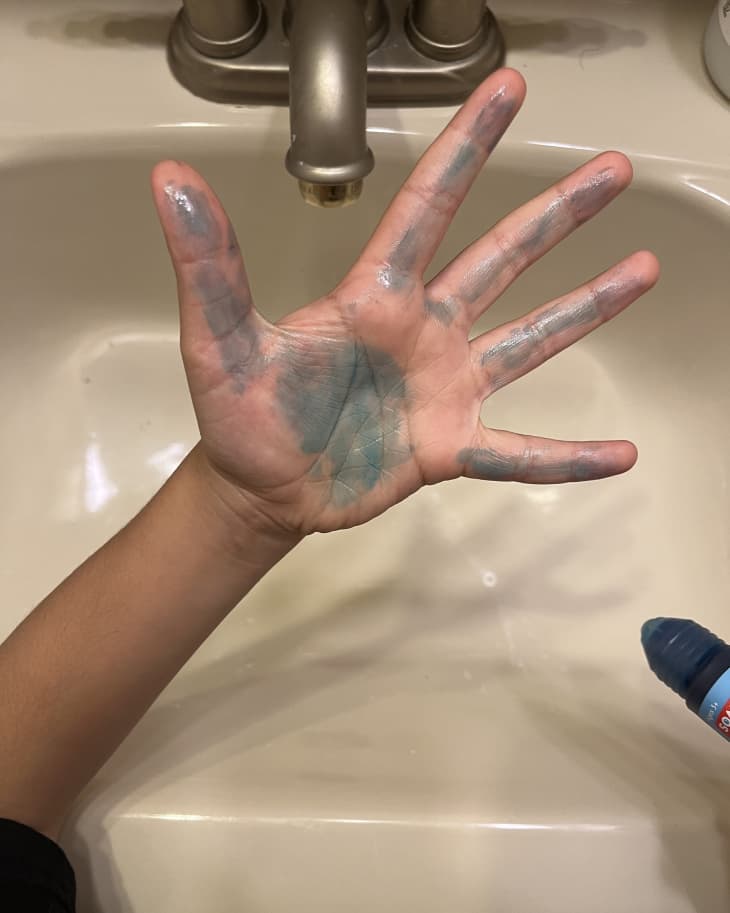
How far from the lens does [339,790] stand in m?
0.50

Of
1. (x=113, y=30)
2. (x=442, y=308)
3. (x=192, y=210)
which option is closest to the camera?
(x=192, y=210)

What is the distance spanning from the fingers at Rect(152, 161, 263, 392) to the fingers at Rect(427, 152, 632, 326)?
113mm

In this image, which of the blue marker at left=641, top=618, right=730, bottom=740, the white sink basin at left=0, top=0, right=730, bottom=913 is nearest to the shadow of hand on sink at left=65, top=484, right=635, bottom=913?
the white sink basin at left=0, top=0, right=730, bottom=913

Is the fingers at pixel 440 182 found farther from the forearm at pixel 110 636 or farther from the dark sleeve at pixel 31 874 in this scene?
the dark sleeve at pixel 31 874

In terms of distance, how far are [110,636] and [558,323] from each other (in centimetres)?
29

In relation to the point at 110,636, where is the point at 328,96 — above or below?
above

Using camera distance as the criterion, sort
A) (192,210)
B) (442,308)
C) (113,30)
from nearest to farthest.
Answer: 1. (192,210)
2. (442,308)
3. (113,30)

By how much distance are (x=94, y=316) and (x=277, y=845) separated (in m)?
0.45

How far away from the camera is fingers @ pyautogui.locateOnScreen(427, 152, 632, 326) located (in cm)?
41

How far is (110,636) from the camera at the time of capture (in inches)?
17.1

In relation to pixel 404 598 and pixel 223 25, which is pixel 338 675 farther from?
pixel 223 25

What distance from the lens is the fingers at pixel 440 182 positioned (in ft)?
1.26

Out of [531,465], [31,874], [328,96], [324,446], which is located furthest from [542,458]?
[31,874]

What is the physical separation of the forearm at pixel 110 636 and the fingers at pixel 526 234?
162 mm
